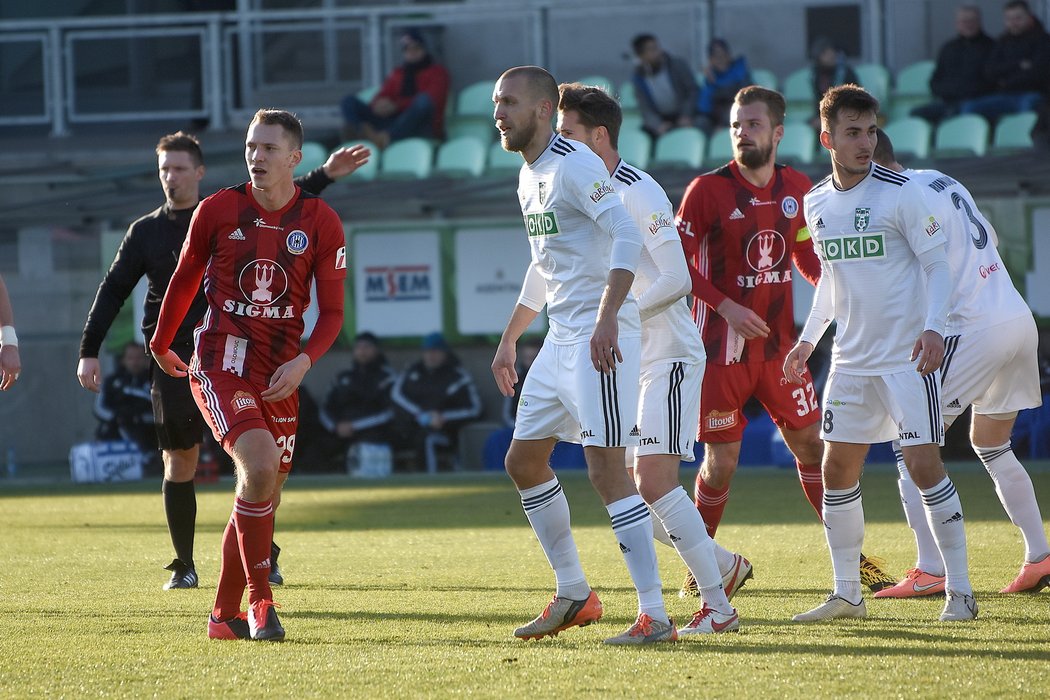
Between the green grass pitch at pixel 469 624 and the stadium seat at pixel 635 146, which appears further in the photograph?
the stadium seat at pixel 635 146

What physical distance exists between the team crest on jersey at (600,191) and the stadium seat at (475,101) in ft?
44.7

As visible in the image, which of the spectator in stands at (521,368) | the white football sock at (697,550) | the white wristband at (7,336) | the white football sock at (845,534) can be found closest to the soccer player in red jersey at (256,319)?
the white wristband at (7,336)

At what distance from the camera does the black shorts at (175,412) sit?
7508mm

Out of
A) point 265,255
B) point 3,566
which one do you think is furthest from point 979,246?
point 3,566

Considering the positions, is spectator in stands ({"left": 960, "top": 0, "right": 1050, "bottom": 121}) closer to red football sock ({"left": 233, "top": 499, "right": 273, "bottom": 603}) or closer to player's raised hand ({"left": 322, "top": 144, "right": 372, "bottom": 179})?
player's raised hand ({"left": 322, "top": 144, "right": 372, "bottom": 179})

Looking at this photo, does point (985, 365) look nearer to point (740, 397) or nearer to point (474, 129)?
point (740, 397)

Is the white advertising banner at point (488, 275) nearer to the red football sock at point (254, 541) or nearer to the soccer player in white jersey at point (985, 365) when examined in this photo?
the soccer player in white jersey at point (985, 365)

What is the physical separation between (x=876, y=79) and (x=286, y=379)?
13303mm

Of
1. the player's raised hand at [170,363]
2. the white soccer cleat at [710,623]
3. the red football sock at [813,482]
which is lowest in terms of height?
the white soccer cleat at [710,623]

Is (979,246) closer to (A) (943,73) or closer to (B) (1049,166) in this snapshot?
(B) (1049,166)

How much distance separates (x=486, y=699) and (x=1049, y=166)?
1241 cm

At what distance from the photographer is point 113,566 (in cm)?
821

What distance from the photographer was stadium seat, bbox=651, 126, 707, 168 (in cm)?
1661

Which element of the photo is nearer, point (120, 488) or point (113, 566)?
point (113, 566)
